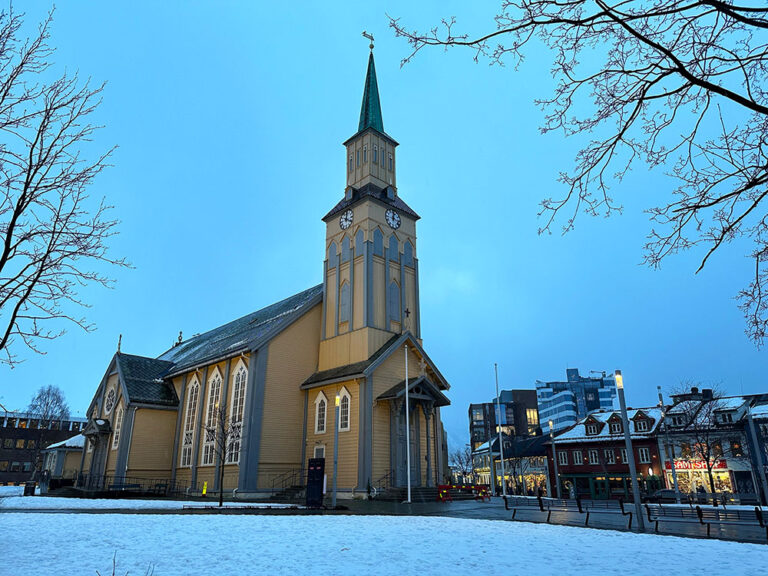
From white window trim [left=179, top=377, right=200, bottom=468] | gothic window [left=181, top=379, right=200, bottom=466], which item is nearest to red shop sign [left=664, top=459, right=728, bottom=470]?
white window trim [left=179, top=377, right=200, bottom=468]

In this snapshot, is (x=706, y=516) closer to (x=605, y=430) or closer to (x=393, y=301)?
(x=393, y=301)

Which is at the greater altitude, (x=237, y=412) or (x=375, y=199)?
(x=375, y=199)

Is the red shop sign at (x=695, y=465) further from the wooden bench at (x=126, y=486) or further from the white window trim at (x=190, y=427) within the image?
the wooden bench at (x=126, y=486)

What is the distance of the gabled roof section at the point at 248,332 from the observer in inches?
1359

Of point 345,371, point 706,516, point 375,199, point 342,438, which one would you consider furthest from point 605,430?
point 706,516

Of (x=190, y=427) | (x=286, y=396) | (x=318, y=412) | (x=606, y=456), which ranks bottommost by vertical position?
(x=606, y=456)

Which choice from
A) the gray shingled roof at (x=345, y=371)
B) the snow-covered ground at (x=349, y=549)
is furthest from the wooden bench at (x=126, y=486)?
the snow-covered ground at (x=349, y=549)

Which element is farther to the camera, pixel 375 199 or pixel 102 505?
pixel 375 199

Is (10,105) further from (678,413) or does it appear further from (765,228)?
(678,413)

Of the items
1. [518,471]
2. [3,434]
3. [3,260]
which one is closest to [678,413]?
[518,471]

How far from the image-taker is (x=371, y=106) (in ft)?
141

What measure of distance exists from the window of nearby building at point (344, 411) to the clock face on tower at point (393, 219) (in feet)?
42.5

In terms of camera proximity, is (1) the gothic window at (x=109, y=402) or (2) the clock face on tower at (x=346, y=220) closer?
(2) the clock face on tower at (x=346, y=220)

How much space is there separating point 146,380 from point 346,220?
22606 mm
